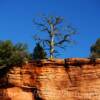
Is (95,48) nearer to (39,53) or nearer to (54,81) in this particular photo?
(39,53)

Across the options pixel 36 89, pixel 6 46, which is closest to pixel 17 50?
pixel 6 46

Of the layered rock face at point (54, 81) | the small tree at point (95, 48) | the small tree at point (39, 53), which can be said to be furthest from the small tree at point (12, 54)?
the small tree at point (95, 48)

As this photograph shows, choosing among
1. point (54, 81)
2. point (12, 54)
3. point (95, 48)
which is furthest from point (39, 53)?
point (95, 48)

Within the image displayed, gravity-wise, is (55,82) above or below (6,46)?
below

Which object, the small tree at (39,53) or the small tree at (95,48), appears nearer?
the small tree at (39,53)

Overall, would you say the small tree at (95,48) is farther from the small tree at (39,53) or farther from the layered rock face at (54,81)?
the layered rock face at (54,81)

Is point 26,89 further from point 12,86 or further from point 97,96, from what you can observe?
point 97,96

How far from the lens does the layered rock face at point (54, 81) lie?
48.9m

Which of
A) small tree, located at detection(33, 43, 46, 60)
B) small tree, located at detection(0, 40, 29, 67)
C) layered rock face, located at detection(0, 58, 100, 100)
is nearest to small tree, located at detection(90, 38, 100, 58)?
small tree, located at detection(33, 43, 46, 60)

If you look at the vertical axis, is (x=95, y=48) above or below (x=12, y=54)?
above

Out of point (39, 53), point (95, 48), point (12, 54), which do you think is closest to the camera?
point (12, 54)

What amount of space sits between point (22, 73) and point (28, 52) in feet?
10.1

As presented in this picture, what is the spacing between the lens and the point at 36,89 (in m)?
49.0

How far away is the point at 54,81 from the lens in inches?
1934
